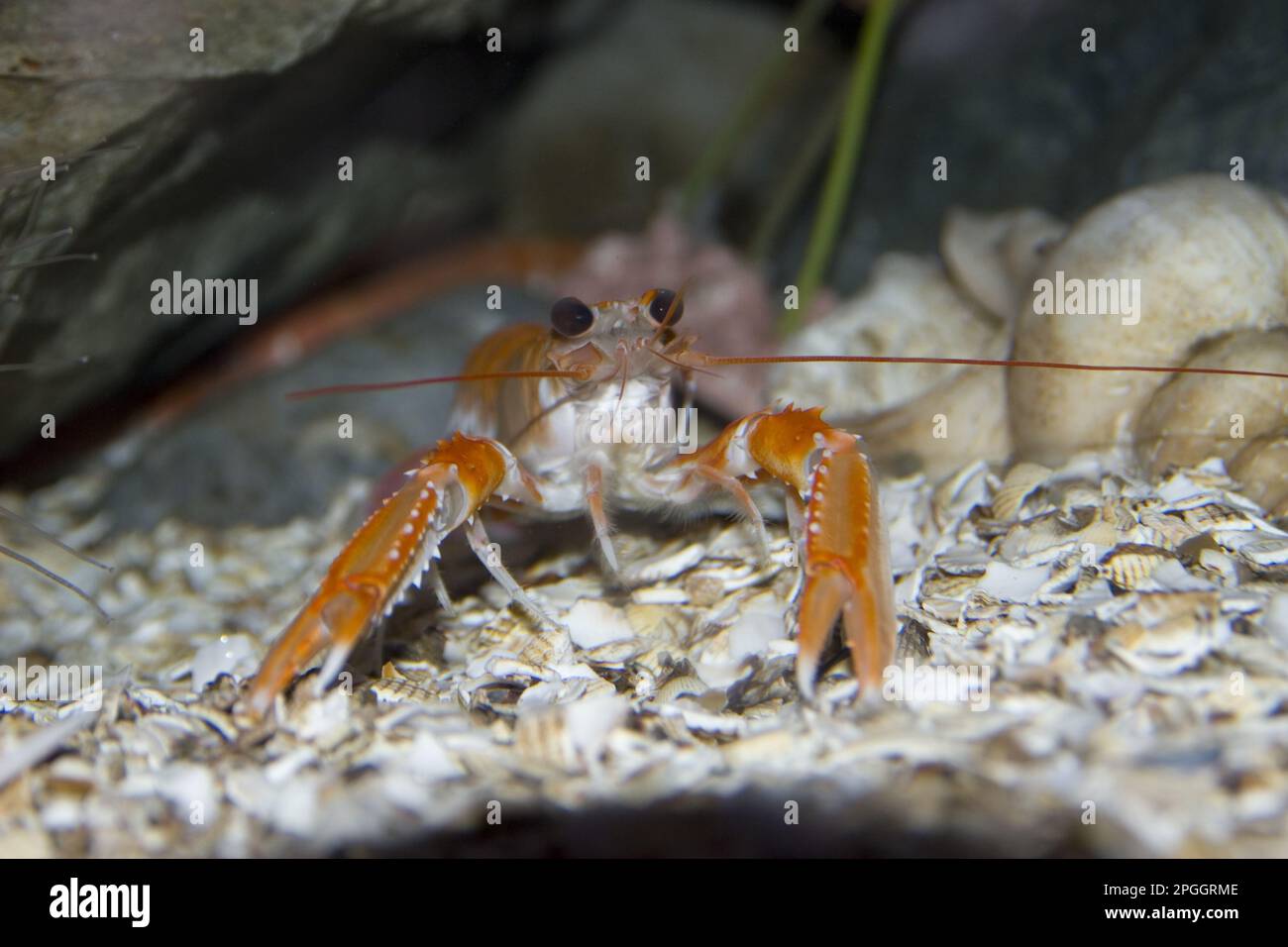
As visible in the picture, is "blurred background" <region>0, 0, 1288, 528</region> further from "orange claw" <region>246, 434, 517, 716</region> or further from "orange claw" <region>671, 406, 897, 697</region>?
"orange claw" <region>246, 434, 517, 716</region>

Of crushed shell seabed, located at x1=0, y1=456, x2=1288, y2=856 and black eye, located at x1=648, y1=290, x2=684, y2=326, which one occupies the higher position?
black eye, located at x1=648, y1=290, x2=684, y2=326

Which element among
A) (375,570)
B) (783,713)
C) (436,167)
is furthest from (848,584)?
(436,167)

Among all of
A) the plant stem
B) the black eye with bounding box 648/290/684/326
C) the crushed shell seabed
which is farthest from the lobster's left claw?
the plant stem

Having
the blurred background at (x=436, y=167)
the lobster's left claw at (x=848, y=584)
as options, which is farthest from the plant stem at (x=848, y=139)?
the lobster's left claw at (x=848, y=584)

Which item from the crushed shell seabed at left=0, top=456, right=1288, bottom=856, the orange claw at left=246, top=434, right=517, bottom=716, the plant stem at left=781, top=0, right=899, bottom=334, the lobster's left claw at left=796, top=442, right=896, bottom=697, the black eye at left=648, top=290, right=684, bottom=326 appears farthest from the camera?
the plant stem at left=781, top=0, right=899, bottom=334

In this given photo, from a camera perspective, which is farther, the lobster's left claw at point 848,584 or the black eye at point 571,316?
the black eye at point 571,316

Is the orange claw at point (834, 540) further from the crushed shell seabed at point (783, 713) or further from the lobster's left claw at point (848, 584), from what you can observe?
the crushed shell seabed at point (783, 713)
